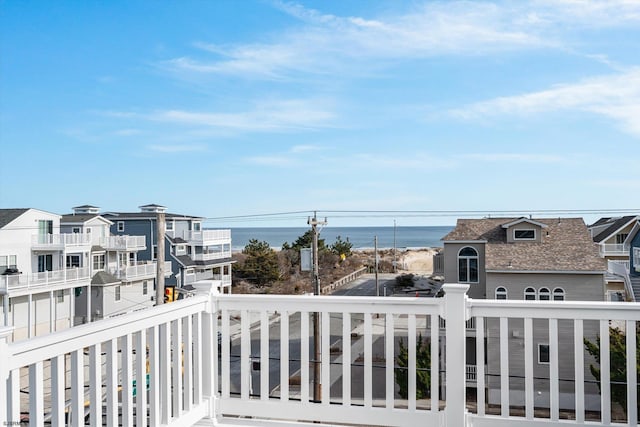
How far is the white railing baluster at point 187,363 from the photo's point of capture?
2.62 metres

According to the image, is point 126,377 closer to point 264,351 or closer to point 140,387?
point 140,387

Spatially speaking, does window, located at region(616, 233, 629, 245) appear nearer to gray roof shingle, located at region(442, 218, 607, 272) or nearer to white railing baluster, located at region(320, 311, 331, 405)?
gray roof shingle, located at region(442, 218, 607, 272)

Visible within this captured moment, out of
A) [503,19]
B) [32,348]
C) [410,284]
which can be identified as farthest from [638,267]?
[32,348]

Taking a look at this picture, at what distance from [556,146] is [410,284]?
15.8 m

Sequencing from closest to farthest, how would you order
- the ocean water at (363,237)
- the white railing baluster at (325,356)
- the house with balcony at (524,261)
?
the white railing baluster at (325,356) < the house with balcony at (524,261) < the ocean water at (363,237)

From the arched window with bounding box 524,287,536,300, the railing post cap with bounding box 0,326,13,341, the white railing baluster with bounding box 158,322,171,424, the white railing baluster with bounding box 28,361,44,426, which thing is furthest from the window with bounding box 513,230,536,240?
the railing post cap with bounding box 0,326,13,341

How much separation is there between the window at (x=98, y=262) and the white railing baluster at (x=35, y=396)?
18.2 meters

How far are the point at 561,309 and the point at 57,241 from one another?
1731cm

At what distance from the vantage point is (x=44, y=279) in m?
16.5

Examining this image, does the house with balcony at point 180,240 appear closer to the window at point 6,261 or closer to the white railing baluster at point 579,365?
the window at point 6,261

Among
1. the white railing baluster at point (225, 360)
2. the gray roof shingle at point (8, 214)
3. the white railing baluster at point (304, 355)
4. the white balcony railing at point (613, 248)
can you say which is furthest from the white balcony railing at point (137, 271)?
the white railing baluster at point (304, 355)

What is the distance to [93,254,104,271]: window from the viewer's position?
1850 cm

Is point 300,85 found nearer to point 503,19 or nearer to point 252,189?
point 503,19

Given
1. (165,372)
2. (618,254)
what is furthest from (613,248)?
(165,372)
